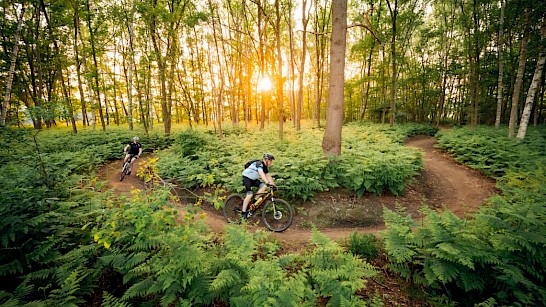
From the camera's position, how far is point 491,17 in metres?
16.8

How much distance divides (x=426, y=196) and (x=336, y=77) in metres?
6.38

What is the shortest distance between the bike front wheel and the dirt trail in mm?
288

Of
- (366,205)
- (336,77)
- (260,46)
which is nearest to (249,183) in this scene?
(366,205)

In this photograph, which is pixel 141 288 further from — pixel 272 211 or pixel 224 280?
pixel 272 211

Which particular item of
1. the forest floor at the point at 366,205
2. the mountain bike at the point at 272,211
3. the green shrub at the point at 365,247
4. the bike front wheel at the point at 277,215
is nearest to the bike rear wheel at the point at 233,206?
the mountain bike at the point at 272,211

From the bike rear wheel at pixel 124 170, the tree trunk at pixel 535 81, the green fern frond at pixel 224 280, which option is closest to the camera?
the green fern frond at pixel 224 280

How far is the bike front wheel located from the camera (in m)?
6.94

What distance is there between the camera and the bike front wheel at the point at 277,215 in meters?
6.94

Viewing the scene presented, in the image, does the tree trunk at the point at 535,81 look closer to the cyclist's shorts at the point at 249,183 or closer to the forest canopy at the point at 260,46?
the forest canopy at the point at 260,46

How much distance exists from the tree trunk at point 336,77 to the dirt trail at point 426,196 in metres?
2.69

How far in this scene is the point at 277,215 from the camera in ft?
23.4

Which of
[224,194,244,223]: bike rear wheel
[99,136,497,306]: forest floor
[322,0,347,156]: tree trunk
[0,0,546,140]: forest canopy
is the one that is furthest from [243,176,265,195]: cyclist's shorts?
[0,0,546,140]: forest canopy

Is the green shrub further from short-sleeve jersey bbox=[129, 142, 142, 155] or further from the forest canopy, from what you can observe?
short-sleeve jersey bbox=[129, 142, 142, 155]

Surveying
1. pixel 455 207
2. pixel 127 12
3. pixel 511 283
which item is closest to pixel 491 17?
pixel 455 207
